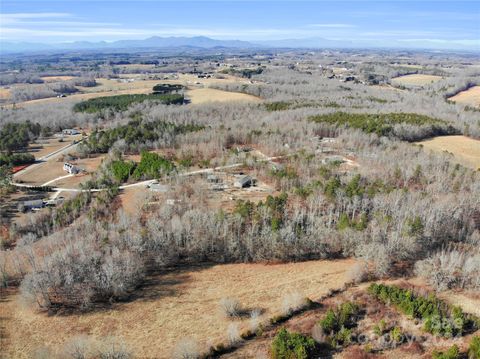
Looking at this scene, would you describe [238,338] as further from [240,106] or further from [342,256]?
[240,106]

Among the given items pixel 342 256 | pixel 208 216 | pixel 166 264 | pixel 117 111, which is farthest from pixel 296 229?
pixel 117 111

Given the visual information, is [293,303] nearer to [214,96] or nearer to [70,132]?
[70,132]

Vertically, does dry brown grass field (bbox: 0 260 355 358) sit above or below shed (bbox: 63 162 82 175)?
below

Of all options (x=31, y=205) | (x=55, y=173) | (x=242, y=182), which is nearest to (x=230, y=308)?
(x=242, y=182)

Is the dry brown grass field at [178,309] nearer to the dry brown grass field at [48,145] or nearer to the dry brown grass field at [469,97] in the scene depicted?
the dry brown grass field at [48,145]

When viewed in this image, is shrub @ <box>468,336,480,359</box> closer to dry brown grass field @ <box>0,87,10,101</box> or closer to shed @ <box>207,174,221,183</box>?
shed @ <box>207,174,221,183</box>

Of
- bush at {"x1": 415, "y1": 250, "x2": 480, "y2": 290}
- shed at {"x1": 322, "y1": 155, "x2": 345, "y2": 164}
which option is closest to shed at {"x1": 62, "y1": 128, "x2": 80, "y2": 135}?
shed at {"x1": 322, "y1": 155, "x2": 345, "y2": 164}
